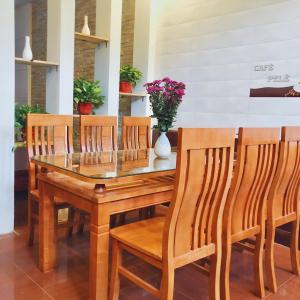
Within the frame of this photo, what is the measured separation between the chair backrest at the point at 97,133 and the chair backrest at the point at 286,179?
5.19ft

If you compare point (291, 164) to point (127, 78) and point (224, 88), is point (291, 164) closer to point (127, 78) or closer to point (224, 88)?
point (224, 88)

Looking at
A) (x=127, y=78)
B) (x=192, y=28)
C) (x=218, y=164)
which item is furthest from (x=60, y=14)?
(x=218, y=164)

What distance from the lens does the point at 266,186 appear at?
2080 millimetres

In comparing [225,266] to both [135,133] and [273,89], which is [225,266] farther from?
[273,89]

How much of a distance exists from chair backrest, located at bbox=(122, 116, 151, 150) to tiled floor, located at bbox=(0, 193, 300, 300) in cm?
106

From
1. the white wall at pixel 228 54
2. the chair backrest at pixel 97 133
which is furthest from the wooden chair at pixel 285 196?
the chair backrest at pixel 97 133

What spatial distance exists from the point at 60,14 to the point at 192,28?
1.56 m

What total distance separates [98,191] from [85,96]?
2076 mm

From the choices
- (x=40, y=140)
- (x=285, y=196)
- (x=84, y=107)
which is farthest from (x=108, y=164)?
(x=84, y=107)

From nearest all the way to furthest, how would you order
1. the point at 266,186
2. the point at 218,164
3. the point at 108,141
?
the point at 218,164 < the point at 266,186 < the point at 108,141

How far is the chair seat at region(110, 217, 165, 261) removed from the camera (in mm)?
1645

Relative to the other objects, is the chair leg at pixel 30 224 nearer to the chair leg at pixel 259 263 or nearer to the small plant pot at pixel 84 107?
the small plant pot at pixel 84 107

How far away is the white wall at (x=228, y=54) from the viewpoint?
10.3 ft

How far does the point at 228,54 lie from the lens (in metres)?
3.58
